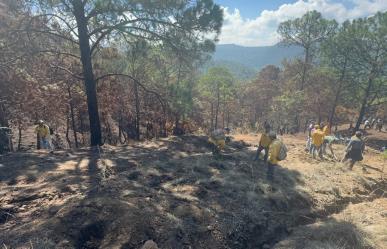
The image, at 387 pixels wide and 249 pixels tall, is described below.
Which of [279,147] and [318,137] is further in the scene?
[318,137]

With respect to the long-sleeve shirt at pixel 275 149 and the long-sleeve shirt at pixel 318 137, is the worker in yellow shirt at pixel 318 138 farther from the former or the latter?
the long-sleeve shirt at pixel 275 149

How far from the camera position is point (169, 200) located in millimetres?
7539

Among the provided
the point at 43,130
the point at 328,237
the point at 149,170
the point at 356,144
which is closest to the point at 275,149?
the point at 328,237

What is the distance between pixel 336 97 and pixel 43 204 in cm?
2958

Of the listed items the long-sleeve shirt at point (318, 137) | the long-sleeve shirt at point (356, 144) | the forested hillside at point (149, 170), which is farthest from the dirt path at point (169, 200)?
the long-sleeve shirt at point (318, 137)

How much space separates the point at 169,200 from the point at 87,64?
7558 mm

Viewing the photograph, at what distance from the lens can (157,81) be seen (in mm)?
24859

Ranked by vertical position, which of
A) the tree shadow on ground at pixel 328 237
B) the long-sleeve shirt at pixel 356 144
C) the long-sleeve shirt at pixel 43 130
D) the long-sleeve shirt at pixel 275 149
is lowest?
the tree shadow on ground at pixel 328 237

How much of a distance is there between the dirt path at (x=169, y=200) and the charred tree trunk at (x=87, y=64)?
5.67 ft

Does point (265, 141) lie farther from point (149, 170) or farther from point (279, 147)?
point (149, 170)

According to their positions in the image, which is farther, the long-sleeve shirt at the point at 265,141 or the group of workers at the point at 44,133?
the group of workers at the point at 44,133

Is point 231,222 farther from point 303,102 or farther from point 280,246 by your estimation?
point 303,102

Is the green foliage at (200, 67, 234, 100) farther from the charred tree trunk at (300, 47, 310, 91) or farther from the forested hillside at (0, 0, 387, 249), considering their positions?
the forested hillside at (0, 0, 387, 249)

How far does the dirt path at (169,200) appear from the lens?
20.0 ft
